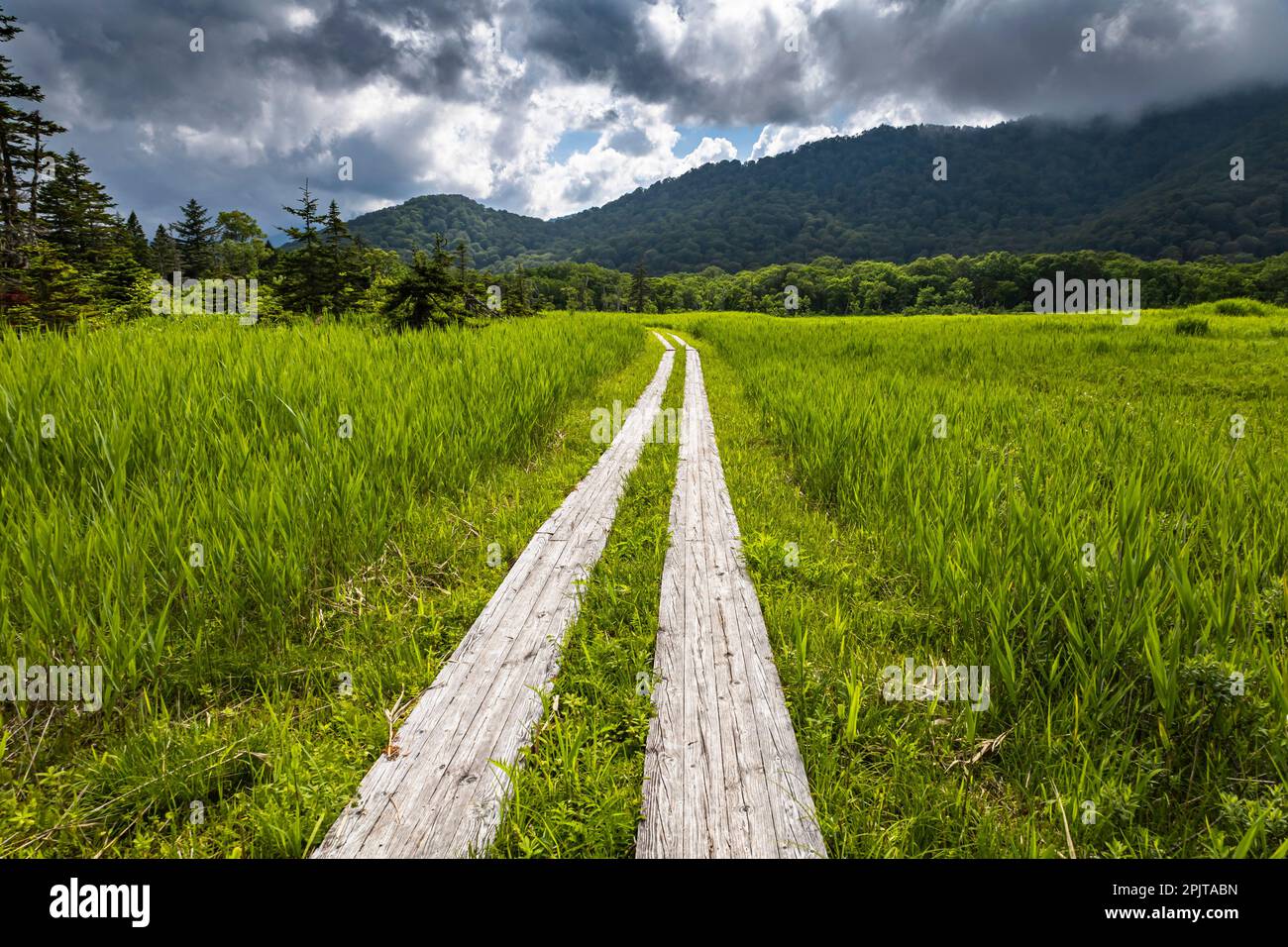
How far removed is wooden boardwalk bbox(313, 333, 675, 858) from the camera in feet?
4.72

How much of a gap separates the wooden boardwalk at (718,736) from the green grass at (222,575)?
1063 mm

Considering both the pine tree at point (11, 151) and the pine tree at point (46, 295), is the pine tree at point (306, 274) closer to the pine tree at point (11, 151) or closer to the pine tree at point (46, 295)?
the pine tree at point (46, 295)

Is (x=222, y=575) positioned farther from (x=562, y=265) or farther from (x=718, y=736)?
(x=562, y=265)

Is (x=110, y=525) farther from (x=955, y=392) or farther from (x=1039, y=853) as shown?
(x=955, y=392)

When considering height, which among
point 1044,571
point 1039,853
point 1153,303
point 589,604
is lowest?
point 1039,853

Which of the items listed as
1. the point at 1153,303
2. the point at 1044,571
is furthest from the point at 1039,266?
the point at 1044,571

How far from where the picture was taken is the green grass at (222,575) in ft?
5.27

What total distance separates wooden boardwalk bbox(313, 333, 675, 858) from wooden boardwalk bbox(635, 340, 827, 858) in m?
0.52

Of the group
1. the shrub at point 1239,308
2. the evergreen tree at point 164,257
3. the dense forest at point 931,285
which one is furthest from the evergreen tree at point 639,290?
the shrub at point 1239,308

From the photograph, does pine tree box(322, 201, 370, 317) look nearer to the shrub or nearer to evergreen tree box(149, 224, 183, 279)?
the shrub

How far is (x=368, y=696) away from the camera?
6.89 feet

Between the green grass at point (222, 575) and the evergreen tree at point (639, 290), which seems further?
the evergreen tree at point (639, 290)

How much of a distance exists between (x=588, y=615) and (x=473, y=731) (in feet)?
3.06
